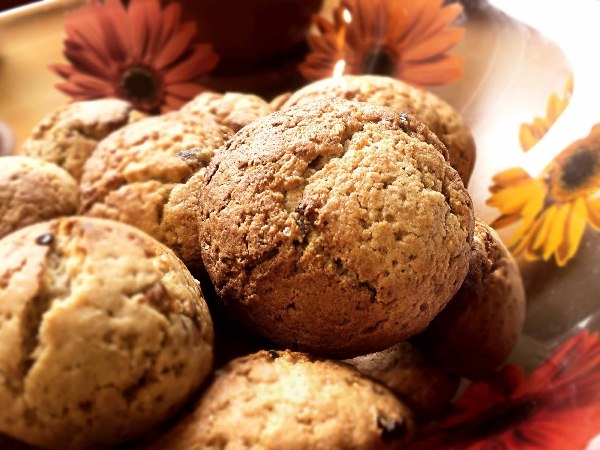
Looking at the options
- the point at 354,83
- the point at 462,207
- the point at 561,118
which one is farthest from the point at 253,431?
the point at 561,118

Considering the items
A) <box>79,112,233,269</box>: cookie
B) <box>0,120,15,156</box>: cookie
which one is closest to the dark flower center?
<box>0,120,15,156</box>: cookie

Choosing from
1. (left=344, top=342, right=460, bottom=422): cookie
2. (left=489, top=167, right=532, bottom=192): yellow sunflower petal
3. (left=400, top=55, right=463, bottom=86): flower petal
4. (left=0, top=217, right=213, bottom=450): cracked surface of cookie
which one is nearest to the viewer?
(left=0, top=217, right=213, bottom=450): cracked surface of cookie

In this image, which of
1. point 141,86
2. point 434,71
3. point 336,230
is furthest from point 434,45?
point 336,230

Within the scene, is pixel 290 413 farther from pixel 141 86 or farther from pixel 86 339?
pixel 141 86

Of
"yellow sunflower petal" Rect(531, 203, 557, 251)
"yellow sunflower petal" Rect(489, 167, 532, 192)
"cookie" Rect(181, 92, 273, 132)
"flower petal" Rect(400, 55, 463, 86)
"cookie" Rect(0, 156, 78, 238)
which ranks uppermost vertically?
"cookie" Rect(181, 92, 273, 132)

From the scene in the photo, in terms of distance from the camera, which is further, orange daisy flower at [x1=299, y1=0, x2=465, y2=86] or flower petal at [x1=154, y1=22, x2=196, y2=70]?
flower petal at [x1=154, y1=22, x2=196, y2=70]

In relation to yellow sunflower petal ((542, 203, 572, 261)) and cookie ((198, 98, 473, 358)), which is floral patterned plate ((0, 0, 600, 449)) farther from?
cookie ((198, 98, 473, 358))

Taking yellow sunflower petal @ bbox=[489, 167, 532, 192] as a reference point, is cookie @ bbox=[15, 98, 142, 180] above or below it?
above
